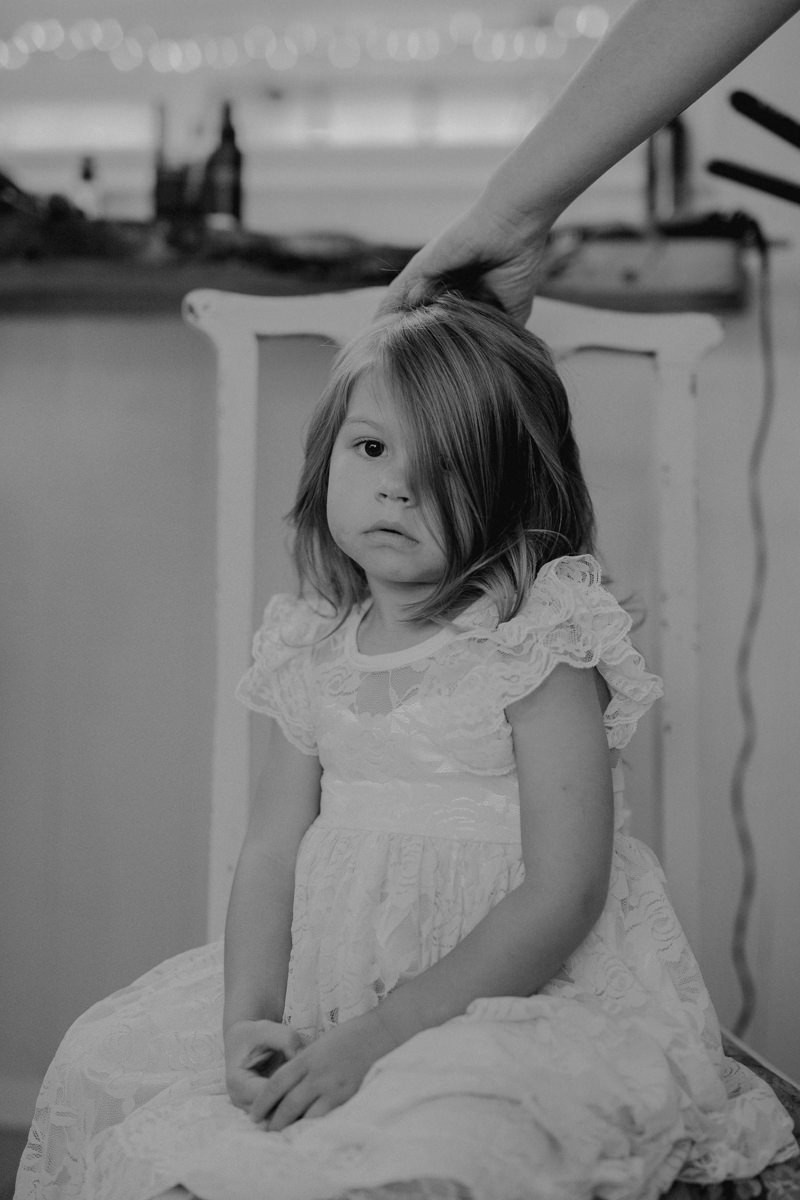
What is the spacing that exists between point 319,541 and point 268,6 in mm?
741

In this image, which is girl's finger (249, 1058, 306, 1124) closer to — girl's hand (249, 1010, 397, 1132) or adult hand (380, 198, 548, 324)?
girl's hand (249, 1010, 397, 1132)

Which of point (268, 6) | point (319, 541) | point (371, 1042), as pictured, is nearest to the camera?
point (371, 1042)

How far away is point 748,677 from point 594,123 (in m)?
0.65

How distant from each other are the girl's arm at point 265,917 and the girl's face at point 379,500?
0.18 m

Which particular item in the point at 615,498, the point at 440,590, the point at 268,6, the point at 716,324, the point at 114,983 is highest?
the point at 268,6

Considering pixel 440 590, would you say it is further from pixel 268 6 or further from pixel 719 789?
pixel 268 6

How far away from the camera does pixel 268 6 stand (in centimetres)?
125

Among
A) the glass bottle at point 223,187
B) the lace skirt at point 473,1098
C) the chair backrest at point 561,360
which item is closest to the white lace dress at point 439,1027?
the lace skirt at point 473,1098

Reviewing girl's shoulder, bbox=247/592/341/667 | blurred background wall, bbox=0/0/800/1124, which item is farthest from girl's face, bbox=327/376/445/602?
blurred background wall, bbox=0/0/800/1124

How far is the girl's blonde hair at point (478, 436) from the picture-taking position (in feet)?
2.38

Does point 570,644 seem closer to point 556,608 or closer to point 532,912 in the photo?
point 556,608

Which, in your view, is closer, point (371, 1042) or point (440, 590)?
point (371, 1042)

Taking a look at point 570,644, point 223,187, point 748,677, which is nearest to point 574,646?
point 570,644

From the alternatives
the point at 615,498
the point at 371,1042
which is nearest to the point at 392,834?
the point at 371,1042
